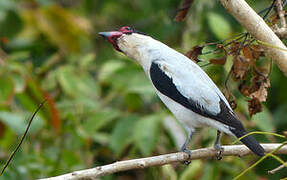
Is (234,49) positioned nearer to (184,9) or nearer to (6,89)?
(184,9)

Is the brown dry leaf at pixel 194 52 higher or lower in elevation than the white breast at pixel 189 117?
higher

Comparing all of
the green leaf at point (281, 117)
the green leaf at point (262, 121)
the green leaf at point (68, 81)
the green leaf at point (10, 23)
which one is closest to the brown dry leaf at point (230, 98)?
the green leaf at point (262, 121)

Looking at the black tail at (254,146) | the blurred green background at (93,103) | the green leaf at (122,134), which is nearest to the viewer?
the black tail at (254,146)

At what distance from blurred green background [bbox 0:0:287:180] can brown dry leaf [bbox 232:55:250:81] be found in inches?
31.2

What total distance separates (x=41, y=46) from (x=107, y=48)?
1.05 metres

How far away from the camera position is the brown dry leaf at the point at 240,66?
3121 millimetres

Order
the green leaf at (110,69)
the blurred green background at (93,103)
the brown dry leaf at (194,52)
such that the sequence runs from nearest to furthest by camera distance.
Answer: the brown dry leaf at (194,52) < the blurred green background at (93,103) < the green leaf at (110,69)

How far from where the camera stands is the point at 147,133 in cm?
464

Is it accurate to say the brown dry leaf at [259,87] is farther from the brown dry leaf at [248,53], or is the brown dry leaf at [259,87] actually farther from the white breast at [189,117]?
the white breast at [189,117]

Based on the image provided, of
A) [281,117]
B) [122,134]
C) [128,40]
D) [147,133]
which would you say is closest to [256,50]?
[128,40]

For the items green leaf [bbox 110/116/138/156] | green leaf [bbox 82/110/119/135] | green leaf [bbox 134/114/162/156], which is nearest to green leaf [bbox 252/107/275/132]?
green leaf [bbox 134/114/162/156]

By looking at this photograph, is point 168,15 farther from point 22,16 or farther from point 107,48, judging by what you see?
point 22,16

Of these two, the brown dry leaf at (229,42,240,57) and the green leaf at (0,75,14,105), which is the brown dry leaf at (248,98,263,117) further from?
the green leaf at (0,75,14,105)

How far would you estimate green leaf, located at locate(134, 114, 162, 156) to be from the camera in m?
4.56
